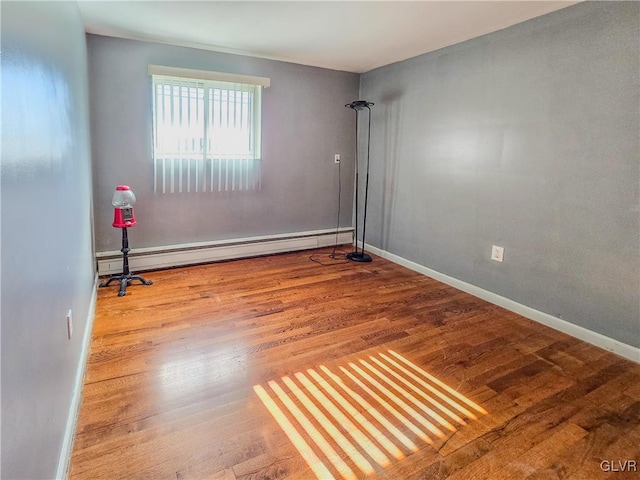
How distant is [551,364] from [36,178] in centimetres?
267

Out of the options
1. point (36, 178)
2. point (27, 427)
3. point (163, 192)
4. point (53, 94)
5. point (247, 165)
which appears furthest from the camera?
point (247, 165)

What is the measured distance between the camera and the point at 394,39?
11.0ft

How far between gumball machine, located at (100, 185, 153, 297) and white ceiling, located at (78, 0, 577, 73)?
4.32 ft

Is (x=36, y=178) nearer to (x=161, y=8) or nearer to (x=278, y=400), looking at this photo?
(x=278, y=400)

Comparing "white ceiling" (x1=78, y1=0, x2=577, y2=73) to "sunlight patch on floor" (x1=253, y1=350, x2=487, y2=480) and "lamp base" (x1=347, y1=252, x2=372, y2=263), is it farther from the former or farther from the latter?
"sunlight patch on floor" (x1=253, y1=350, x2=487, y2=480)

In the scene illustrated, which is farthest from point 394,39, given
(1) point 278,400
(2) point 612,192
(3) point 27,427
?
(3) point 27,427

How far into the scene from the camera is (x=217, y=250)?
13.7 feet

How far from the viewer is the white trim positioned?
3.57 metres

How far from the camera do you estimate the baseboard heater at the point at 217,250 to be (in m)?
3.70

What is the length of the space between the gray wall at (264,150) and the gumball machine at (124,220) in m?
0.41

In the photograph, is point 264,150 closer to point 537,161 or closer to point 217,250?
point 217,250

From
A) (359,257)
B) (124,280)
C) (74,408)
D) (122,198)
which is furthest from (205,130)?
(74,408)


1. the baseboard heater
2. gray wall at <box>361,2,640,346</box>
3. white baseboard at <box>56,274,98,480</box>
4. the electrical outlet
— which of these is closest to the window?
the baseboard heater

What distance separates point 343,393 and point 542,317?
1.78 metres
